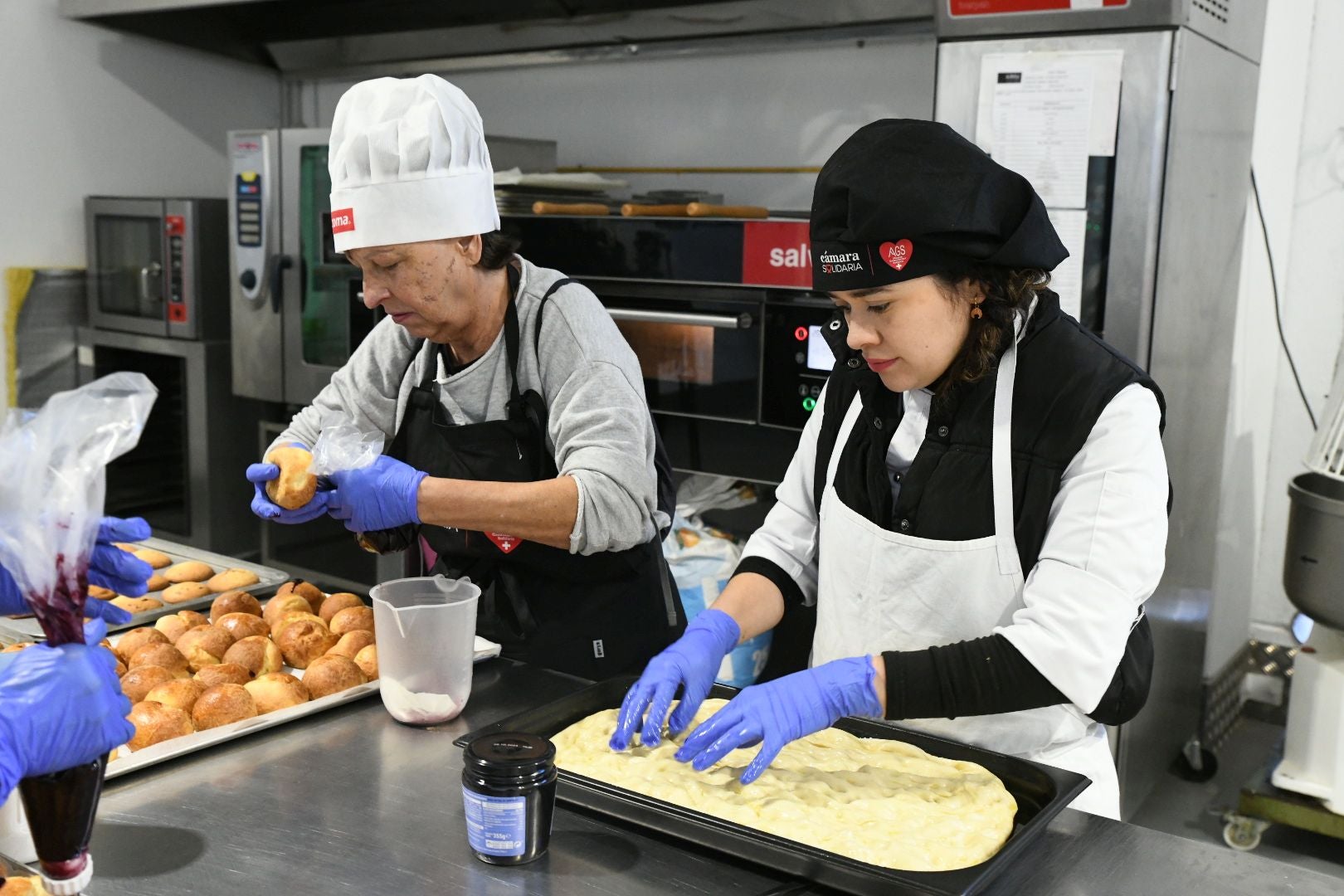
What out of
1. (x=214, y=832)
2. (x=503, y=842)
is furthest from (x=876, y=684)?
(x=214, y=832)

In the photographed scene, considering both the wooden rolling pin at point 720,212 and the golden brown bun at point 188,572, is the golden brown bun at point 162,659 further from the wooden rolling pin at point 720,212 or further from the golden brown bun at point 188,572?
the wooden rolling pin at point 720,212

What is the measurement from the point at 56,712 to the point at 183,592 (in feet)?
4.20

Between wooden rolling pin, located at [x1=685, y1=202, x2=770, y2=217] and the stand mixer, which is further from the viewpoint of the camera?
wooden rolling pin, located at [x1=685, y1=202, x2=770, y2=217]

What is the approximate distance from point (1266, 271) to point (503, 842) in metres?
2.87

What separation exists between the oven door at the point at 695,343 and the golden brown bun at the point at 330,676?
140 cm

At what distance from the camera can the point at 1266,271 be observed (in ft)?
10.8

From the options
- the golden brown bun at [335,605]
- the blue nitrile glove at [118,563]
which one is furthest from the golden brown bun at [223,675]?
the blue nitrile glove at [118,563]

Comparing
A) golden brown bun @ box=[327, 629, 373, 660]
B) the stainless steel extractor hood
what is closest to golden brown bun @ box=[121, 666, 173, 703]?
golden brown bun @ box=[327, 629, 373, 660]

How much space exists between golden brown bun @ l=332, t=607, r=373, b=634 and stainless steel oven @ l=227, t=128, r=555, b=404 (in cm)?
181

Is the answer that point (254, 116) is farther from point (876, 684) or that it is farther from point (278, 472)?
point (876, 684)

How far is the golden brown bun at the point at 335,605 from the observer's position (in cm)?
194

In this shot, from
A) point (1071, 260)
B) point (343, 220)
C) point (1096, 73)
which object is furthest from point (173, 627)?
point (1096, 73)

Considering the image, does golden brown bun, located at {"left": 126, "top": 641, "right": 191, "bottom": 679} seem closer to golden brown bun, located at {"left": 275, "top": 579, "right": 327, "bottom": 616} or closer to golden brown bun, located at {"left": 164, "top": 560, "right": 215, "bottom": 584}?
golden brown bun, located at {"left": 275, "top": 579, "right": 327, "bottom": 616}

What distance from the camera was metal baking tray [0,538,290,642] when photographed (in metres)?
1.90
